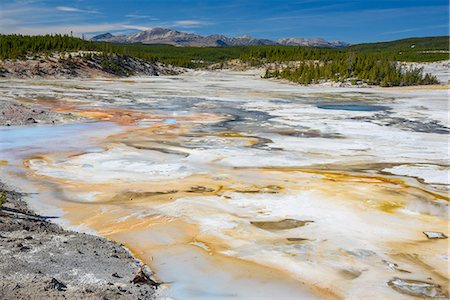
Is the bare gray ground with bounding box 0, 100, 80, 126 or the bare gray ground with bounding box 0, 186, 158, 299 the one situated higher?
the bare gray ground with bounding box 0, 100, 80, 126

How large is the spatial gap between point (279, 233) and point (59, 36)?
56734 millimetres

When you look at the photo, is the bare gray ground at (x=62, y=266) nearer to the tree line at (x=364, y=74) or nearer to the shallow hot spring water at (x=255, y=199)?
the shallow hot spring water at (x=255, y=199)

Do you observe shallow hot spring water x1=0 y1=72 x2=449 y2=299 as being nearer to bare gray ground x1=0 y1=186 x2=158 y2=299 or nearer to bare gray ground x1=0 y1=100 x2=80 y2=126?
bare gray ground x1=0 y1=186 x2=158 y2=299

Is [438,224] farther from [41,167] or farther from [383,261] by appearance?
[41,167]

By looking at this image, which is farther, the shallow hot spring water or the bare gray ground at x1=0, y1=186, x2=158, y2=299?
the shallow hot spring water

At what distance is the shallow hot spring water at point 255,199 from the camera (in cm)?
479

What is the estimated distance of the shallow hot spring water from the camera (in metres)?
4.79

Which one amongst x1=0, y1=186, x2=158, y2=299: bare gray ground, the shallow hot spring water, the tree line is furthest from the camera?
the tree line

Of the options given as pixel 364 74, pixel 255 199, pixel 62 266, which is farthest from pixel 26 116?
pixel 364 74

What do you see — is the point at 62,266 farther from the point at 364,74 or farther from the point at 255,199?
the point at 364,74

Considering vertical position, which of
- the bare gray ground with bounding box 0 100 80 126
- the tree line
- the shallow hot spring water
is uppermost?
the tree line

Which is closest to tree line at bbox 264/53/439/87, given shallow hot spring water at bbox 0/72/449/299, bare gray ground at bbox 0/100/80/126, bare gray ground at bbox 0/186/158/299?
shallow hot spring water at bbox 0/72/449/299

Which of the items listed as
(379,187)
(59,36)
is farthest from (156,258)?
(59,36)

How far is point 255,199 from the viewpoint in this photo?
7.29 m
